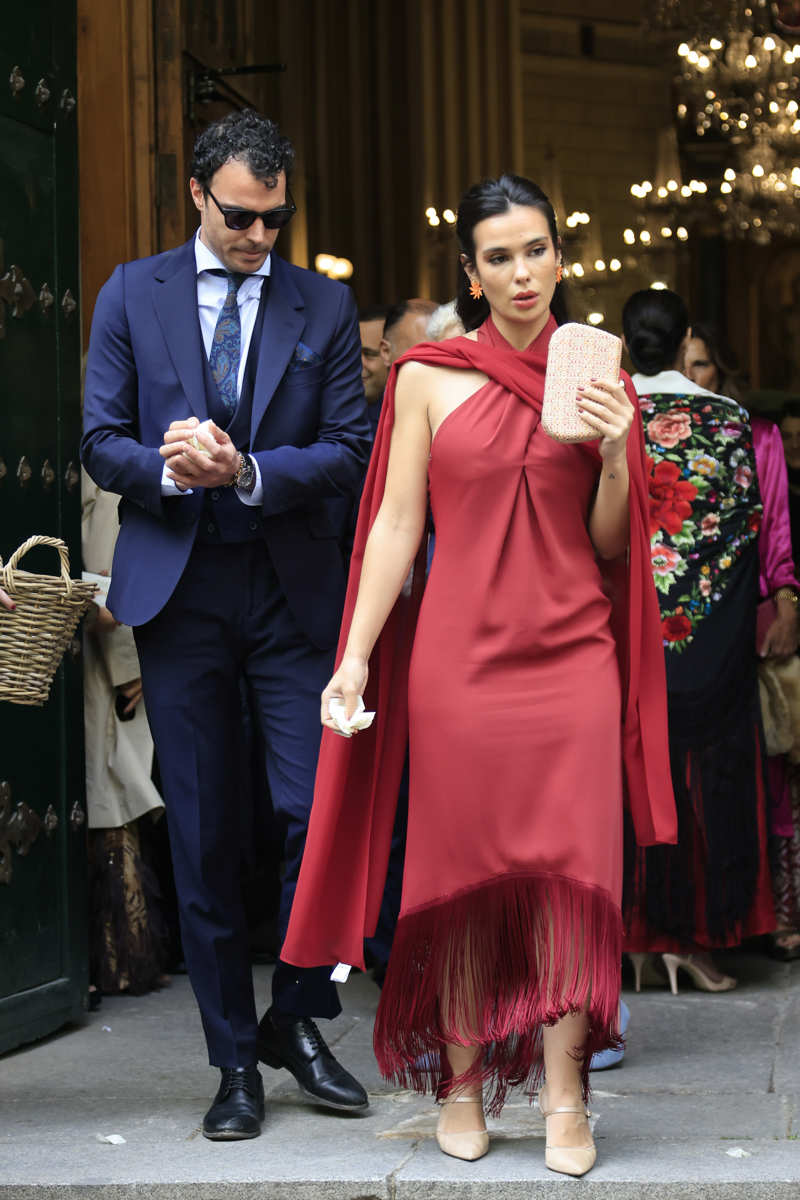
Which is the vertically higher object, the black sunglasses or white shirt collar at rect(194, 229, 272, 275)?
the black sunglasses

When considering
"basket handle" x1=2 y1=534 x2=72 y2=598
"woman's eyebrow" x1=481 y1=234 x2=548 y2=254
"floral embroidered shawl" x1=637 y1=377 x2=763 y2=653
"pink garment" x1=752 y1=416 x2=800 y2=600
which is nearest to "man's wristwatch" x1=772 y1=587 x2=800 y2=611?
"pink garment" x1=752 y1=416 x2=800 y2=600

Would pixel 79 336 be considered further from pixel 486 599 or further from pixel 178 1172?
pixel 178 1172

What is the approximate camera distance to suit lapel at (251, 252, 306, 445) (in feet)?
12.1

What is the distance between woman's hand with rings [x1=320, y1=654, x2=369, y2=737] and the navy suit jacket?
0.46 metres

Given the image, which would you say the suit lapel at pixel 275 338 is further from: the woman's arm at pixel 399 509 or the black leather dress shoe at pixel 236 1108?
the black leather dress shoe at pixel 236 1108

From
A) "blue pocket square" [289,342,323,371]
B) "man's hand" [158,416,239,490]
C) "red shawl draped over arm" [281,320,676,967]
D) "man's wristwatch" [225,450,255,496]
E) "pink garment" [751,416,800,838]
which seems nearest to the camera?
"red shawl draped over arm" [281,320,676,967]

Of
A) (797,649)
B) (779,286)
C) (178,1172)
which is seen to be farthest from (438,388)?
(779,286)

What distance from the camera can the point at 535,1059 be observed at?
3363mm

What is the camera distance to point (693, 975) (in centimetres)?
504

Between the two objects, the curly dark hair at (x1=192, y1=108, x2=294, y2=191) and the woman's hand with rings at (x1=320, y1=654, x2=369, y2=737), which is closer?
the woman's hand with rings at (x1=320, y1=654, x2=369, y2=737)

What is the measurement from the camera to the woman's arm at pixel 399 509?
331cm

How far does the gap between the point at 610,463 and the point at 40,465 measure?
6.22ft

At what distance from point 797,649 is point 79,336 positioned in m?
2.44

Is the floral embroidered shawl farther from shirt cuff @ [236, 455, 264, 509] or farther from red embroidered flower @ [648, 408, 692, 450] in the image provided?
shirt cuff @ [236, 455, 264, 509]
